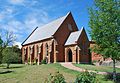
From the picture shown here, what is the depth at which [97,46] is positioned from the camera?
1216 inches

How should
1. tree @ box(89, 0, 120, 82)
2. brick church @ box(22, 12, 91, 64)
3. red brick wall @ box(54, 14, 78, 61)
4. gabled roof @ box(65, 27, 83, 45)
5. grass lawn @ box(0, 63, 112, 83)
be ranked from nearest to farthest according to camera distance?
tree @ box(89, 0, 120, 82) < grass lawn @ box(0, 63, 112, 83) < brick church @ box(22, 12, 91, 64) < gabled roof @ box(65, 27, 83, 45) < red brick wall @ box(54, 14, 78, 61)

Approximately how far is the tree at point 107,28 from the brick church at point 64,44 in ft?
70.0

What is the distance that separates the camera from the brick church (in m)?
52.8

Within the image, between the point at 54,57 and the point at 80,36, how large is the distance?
848cm

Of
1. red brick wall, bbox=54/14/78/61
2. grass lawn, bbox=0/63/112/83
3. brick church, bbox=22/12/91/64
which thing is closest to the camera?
grass lawn, bbox=0/63/112/83

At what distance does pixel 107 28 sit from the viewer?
94.9 ft

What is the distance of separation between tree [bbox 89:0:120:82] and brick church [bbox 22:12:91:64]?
21.3m

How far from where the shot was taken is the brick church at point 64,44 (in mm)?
52781

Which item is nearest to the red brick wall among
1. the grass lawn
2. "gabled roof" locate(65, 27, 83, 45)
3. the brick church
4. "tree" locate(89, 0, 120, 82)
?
the brick church

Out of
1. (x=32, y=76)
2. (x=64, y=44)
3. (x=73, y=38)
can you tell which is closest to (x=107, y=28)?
(x=32, y=76)

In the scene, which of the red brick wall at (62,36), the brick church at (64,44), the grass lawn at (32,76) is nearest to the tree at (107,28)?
the grass lawn at (32,76)

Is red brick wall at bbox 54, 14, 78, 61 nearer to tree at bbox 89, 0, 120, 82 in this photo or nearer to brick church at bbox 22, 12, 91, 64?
brick church at bbox 22, 12, 91, 64

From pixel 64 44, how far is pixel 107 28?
94.1 feet

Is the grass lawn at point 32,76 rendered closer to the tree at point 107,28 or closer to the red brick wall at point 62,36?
the tree at point 107,28
